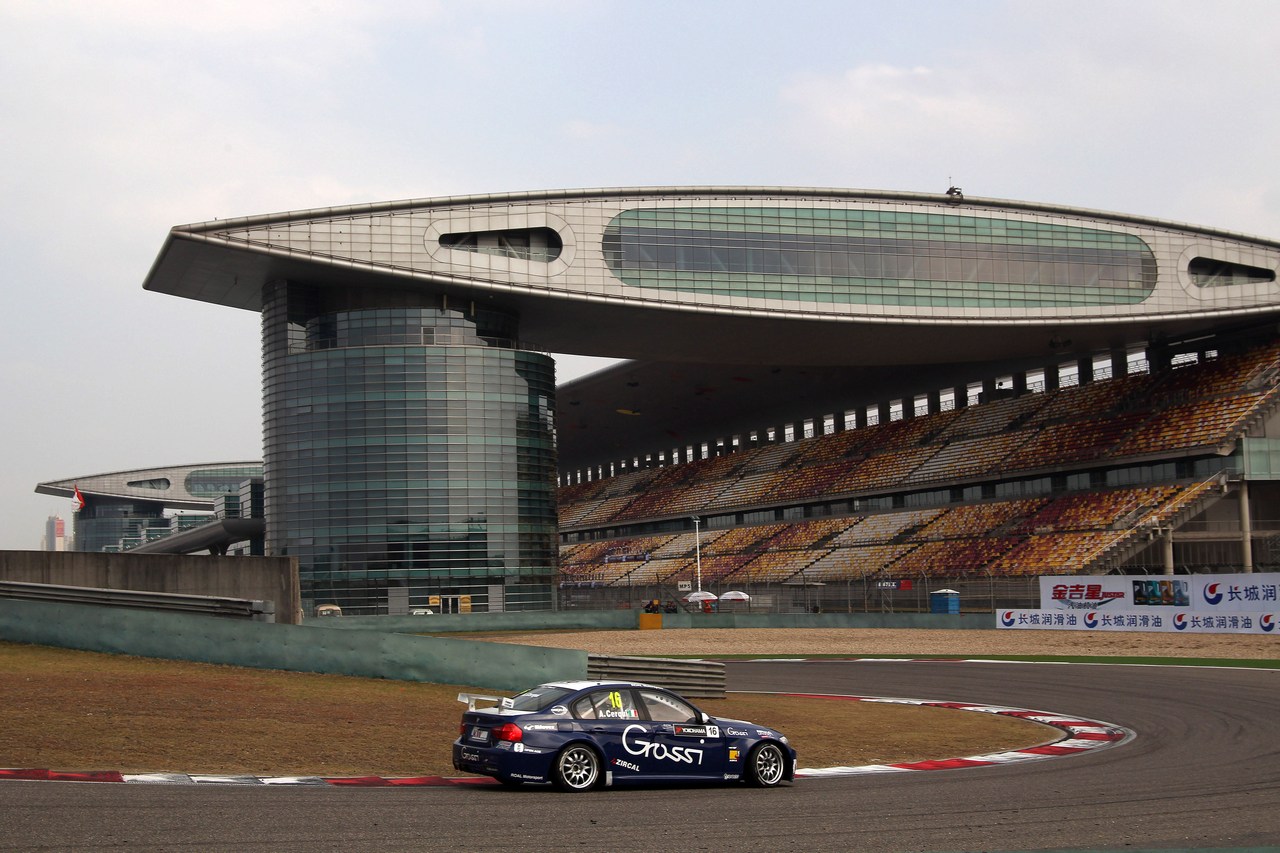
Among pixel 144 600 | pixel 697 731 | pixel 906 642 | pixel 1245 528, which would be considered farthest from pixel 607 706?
pixel 1245 528

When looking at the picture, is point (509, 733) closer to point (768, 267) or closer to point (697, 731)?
point (697, 731)

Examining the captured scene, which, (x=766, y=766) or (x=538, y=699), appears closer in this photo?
(x=538, y=699)

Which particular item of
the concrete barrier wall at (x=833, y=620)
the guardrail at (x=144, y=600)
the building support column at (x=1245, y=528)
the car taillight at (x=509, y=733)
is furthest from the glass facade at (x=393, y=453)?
the car taillight at (x=509, y=733)

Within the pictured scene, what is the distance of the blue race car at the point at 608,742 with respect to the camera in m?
13.4

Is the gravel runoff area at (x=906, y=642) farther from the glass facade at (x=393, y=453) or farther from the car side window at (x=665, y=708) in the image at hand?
the car side window at (x=665, y=708)

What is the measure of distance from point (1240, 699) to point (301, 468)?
47.7 m

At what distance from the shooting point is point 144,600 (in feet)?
79.5

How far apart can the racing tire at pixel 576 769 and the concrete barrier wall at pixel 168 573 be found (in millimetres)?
15326

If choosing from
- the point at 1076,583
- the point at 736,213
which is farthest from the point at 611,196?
the point at 1076,583

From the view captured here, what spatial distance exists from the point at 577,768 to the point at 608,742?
0.46 metres

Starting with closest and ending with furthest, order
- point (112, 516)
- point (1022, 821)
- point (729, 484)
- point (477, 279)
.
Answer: point (1022, 821), point (477, 279), point (729, 484), point (112, 516)

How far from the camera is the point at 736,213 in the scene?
63219 millimetres

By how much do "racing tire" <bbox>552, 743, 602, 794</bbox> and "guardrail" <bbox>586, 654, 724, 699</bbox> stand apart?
397 inches

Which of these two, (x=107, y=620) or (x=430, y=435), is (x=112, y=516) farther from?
(x=107, y=620)
